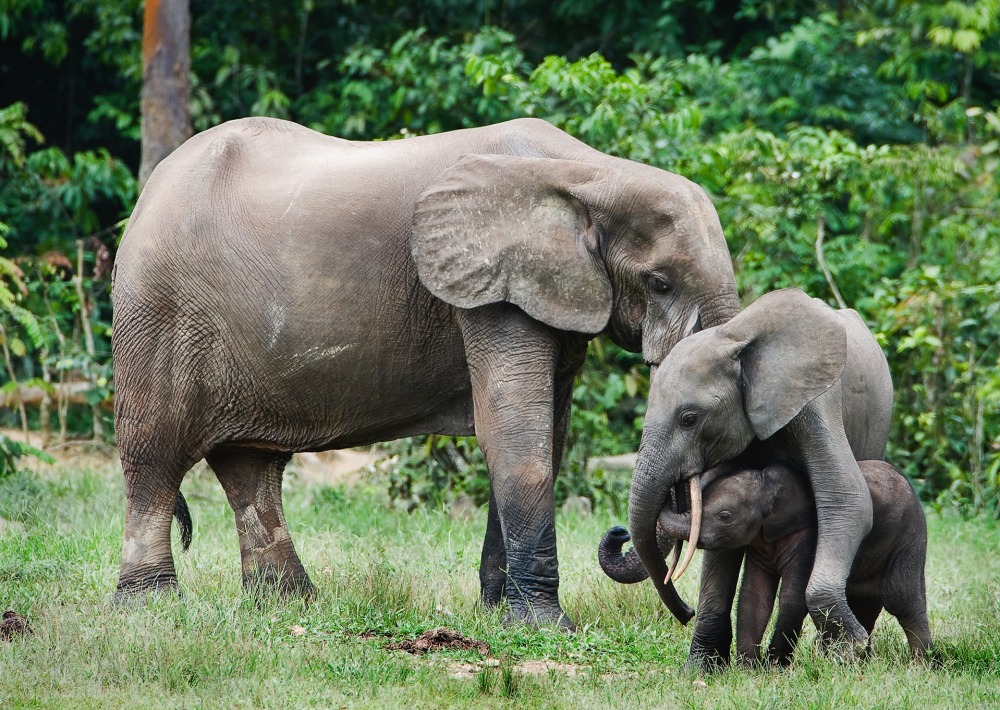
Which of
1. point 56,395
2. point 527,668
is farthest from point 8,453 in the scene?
point 527,668

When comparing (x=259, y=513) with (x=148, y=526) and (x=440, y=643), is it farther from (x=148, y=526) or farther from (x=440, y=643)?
(x=440, y=643)

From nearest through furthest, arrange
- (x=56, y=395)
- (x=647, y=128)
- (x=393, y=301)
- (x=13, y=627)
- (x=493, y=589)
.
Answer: (x=13, y=627), (x=393, y=301), (x=493, y=589), (x=647, y=128), (x=56, y=395)

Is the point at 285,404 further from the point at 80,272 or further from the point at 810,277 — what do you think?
the point at 80,272

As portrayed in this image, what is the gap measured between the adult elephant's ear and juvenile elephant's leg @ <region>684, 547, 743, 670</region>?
1.25m

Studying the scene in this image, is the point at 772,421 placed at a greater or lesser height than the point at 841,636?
greater

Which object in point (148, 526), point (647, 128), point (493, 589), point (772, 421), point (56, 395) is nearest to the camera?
point (772, 421)

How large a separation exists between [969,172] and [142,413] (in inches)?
334

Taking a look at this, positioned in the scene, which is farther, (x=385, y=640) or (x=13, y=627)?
(x=385, y=640)

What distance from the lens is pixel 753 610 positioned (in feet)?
19.8

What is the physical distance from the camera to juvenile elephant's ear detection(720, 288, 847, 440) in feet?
18.8

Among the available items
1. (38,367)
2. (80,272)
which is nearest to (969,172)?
(80,272)

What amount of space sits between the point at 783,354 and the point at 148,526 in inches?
135

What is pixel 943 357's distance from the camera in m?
11.3

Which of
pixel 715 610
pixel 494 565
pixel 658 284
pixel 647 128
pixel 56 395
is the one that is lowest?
pixel 56 395
